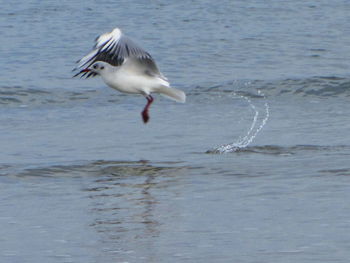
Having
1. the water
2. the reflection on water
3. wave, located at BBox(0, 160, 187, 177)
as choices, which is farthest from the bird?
the reflection on water

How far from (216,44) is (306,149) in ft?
23.4

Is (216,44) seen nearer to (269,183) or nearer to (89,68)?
(89,68)

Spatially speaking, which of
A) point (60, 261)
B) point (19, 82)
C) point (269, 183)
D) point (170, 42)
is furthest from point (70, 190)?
point (170, 42)

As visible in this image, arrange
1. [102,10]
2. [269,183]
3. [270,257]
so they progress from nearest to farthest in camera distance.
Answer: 1. [270,257]
2. [269,183]
3. [102,10]

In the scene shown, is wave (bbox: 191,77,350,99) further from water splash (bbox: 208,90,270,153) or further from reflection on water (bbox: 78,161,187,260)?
reflection on water (bbox: 78,161,187,260)

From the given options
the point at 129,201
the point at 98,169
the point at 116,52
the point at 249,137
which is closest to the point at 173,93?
the point at 116,52

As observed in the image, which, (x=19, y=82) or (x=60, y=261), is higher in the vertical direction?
(x=60, y=261)

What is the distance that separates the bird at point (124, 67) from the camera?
9336mm

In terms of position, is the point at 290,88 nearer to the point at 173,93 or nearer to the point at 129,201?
the point at 173,93

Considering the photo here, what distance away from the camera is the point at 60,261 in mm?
5918

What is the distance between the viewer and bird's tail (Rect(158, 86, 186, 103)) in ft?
31.2

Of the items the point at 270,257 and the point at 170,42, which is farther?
the point at 170,42

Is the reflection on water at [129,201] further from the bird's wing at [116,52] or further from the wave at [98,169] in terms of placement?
the bird's wing at [116,52]

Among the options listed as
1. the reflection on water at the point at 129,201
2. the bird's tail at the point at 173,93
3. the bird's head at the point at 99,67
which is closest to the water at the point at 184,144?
the reflection on water at the point at 129,201
